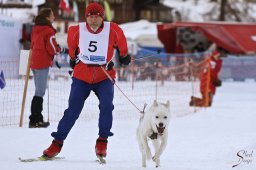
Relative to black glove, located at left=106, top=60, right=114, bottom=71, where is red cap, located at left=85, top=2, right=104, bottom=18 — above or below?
above

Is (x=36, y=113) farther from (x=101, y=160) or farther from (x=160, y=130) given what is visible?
(x=160, y=130)

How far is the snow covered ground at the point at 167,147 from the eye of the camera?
6113 millimetres

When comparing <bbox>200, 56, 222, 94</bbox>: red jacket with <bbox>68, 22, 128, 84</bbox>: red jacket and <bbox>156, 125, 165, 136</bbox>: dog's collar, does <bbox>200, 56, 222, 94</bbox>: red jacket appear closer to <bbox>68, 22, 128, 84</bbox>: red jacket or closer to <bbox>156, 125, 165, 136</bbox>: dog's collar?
<bbox>68, 22, 128, 84</bbox>: red jacket

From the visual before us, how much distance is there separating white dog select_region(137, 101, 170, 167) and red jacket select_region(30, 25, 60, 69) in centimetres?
311

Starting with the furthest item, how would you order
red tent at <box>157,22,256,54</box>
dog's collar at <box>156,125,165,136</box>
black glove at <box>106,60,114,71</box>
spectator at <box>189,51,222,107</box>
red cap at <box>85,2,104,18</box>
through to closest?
red tent at <box>157,22,256,54</box> → spectator at <box>189,51,222,107</box> → black glove at <box>106,60,114,71</box> → red cap at <box>85,2,104,18</box> → dog's collar at <box>156,125,165,136</box>

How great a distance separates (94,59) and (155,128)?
33.4 inches

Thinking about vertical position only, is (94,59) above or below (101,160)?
above

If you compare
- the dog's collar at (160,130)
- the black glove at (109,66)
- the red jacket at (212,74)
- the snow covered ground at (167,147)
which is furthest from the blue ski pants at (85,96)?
the red jacket at (212,74)

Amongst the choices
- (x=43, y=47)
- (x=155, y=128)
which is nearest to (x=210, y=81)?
(x=43, y=47)

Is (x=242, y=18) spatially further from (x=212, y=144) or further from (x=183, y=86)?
(x=212, y=144)

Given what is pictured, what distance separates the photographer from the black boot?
29.9 feet

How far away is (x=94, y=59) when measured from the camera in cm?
606

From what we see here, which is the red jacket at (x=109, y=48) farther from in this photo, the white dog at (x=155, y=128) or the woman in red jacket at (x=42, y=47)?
the woman in red jacket at (x=42, y=47)

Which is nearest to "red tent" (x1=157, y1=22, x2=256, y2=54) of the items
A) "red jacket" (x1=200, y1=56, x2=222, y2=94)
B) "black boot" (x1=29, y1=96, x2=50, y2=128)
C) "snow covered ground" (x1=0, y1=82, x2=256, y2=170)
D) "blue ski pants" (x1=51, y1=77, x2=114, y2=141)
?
"red jacket" (x1=200, y1=56, x2=222, y2=94)
